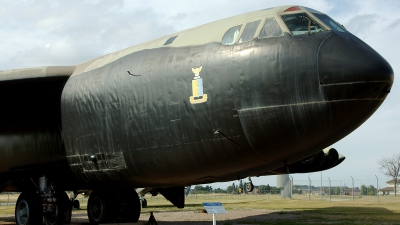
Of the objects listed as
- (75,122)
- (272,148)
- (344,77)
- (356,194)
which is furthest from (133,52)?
(356,194)

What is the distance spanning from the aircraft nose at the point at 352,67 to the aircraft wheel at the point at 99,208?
725cm

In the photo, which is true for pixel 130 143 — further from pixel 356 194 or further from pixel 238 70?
pixel 356 194

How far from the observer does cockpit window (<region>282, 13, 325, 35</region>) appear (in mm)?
8758

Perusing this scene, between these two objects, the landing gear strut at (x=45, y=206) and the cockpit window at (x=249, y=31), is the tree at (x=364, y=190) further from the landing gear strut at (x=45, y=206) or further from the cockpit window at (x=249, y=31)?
the cockpit window at (x=249, y=31)

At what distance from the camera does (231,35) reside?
934cm

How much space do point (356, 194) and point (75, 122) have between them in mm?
38353

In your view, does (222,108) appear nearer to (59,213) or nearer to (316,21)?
(316,21)

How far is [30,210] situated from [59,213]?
0.74 metres

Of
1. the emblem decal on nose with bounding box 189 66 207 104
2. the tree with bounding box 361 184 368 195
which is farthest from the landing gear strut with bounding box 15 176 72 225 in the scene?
the tree with bounding box 361 184 368 195

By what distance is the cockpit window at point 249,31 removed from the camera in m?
9.07

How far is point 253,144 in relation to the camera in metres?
8.71

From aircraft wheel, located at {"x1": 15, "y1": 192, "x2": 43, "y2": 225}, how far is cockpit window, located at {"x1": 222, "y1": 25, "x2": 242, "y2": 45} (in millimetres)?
6657

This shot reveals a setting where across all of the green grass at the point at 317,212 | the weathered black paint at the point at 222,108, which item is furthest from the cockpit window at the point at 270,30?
the green grass at the point at 317,212

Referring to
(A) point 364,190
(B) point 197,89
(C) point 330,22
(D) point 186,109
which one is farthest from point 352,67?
(A) point 364,190
